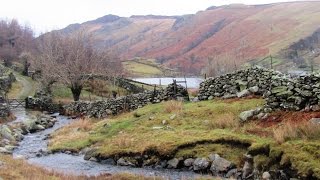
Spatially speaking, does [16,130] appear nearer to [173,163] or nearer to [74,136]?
[74,136]

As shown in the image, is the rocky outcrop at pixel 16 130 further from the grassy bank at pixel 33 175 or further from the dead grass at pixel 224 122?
the dead grass at pixel 224 122

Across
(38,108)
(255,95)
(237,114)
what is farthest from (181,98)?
(38,108)

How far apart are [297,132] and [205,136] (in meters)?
6.02

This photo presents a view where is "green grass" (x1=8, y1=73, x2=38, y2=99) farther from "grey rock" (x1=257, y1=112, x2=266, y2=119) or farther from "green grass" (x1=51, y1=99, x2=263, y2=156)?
"grey rock" (x1=257, y1=112, x2=266, y2=119)

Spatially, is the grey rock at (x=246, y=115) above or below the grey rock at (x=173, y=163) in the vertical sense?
above

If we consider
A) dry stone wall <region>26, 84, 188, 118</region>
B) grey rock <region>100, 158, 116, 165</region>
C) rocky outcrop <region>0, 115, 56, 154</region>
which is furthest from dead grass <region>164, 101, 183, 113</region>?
rocky outcrop <region>0, 115, 56, 154</region>

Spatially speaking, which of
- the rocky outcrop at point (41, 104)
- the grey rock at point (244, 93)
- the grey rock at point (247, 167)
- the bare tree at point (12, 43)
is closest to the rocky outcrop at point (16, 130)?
the rocky outcrop at point (41, 104)

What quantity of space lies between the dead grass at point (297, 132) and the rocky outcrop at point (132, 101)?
2113 cm

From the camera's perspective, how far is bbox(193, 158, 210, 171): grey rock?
2262 cm

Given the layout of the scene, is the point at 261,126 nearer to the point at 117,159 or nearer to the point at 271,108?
the point at 271,108

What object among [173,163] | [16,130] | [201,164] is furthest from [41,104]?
[201,164]

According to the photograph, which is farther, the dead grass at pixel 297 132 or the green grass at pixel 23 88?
the green grass at pixel 23 88

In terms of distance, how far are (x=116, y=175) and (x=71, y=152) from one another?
10327 mm

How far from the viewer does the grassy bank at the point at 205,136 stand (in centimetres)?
2012
